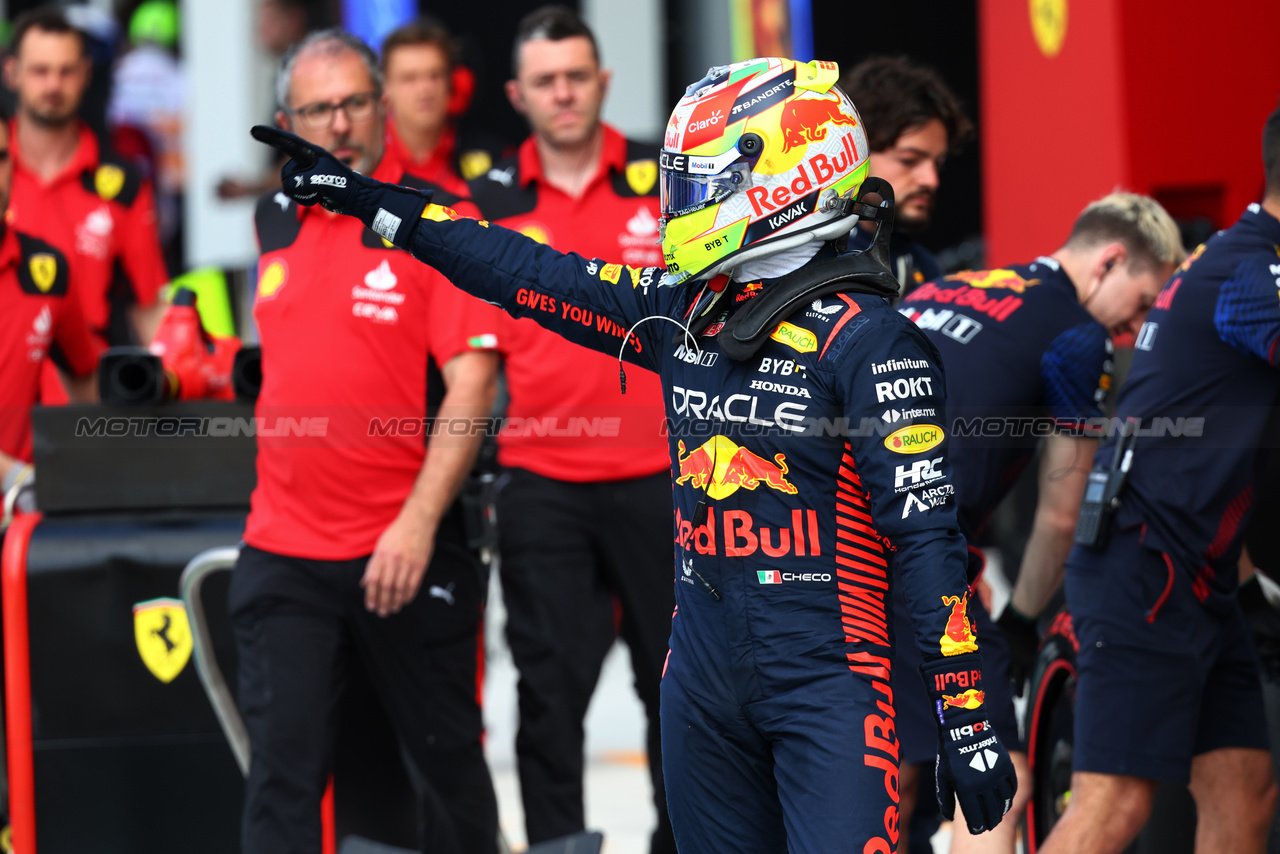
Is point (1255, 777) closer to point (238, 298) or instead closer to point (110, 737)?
point (110, 737)

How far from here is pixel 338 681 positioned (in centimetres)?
351

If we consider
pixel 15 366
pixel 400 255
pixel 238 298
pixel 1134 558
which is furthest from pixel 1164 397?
pixel 238 298

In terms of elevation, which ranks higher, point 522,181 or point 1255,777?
point 522,181

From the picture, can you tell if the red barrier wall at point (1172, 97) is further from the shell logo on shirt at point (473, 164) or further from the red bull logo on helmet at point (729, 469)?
the red bull logo on helmet at point (729, 469)

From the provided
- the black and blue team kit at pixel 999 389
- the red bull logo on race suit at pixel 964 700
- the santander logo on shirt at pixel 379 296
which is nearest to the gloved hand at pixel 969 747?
the red bull logo on race suit at pixel 964 700

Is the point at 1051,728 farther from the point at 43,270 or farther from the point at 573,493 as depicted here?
the point at 43,270

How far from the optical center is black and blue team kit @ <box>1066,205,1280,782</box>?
10.2 feet

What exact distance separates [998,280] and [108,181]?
4028mm

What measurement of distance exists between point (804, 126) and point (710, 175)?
164 millimetres

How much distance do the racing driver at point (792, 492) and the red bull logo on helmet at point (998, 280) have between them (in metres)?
1.00

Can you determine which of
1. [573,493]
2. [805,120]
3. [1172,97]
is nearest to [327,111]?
[573,493]

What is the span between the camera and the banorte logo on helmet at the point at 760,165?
7.88 ft

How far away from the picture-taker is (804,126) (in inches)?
94.8

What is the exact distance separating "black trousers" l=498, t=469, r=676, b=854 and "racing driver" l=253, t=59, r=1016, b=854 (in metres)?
1.41
